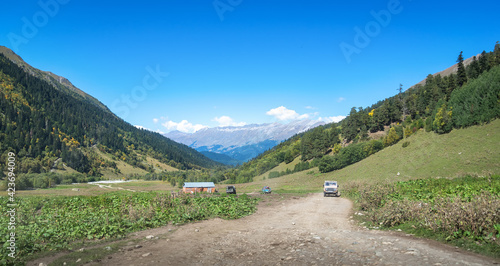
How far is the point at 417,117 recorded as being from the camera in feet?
342

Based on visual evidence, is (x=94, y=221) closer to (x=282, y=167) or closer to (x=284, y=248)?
(x=284, y=248)

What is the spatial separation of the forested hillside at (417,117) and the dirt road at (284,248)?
71.4 m

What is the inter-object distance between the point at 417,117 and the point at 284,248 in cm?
11607

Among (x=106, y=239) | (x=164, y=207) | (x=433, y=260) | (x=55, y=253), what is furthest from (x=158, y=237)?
(x=433, y=260)

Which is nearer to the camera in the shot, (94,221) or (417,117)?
(94,221)

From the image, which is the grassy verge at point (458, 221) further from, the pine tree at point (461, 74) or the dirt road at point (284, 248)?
the pine tree at point (461, 74)

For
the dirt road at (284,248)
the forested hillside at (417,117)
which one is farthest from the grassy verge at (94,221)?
the forested hillside at (417,117)

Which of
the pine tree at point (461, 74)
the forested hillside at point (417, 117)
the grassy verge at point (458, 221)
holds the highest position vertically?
the pine tree at point (461, 74)

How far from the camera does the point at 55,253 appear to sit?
1020 centimetres

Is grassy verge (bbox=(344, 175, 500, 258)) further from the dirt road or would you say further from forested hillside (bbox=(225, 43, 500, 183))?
forested hillside (bbox=(225, 43, 500, 183))

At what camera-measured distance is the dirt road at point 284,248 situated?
28.1 feet

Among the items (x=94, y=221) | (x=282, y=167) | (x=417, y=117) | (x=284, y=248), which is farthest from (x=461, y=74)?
(x=94, y=221)

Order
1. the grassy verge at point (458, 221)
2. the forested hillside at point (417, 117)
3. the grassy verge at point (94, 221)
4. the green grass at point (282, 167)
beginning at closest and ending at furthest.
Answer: the grassy verge at point (458, 221) < the grassy verge at point (94, 221) < the forested hillside at point (417, 117) < the green grass at point (282, 167)

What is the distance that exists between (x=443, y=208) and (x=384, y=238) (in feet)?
8.84
